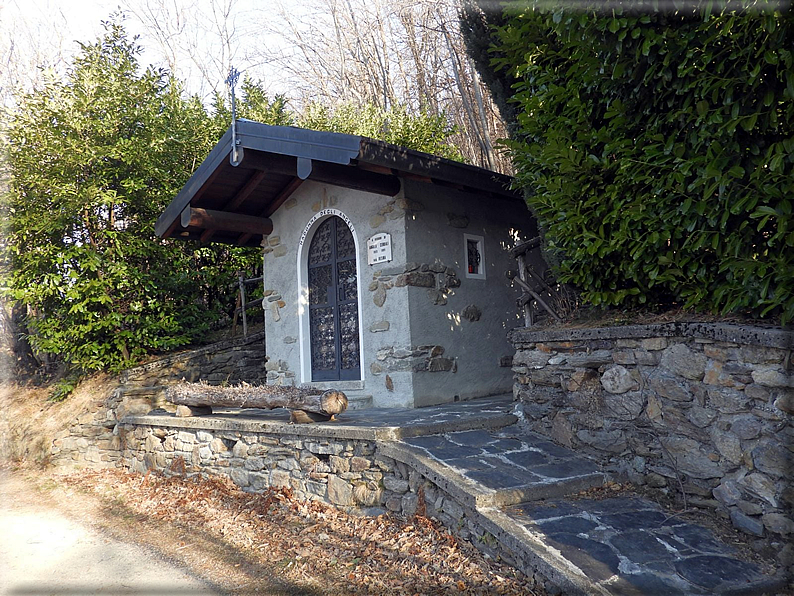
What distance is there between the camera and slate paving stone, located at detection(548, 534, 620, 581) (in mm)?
3039

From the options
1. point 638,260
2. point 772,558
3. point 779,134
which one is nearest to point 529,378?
point 638,260

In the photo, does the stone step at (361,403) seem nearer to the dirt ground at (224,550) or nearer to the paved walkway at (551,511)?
the paved walkway at (551,511)

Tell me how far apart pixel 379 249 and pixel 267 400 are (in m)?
2.06

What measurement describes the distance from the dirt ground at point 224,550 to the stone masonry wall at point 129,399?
1.56 m

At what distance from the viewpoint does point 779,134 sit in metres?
3.30

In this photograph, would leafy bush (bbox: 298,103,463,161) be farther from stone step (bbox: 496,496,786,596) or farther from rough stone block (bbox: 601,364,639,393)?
stone step (bbox: 496,496,786,596)

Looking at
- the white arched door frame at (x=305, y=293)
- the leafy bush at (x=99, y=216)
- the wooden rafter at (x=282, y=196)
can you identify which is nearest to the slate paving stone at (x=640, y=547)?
the white arched door frame at (x=305, y=293)

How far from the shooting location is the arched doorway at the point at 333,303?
23.7 ft

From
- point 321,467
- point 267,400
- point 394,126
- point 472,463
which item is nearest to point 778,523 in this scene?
point 472,463

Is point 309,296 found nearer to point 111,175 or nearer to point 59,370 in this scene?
point 111,175

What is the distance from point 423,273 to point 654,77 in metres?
3.40

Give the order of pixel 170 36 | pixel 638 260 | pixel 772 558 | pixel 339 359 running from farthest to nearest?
pixel 170 36, pixel 339 359, pixel 638 260, pixel 772 558

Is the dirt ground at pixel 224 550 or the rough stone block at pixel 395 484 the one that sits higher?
the rough stone block at pixel 395 484

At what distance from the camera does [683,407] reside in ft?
12.5
